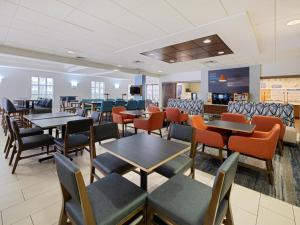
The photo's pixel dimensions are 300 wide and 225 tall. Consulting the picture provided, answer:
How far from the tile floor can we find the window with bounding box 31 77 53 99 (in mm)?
9100

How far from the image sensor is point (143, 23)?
2.91m

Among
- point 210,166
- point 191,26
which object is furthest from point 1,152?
point 191,26

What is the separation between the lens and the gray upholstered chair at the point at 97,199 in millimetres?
1039

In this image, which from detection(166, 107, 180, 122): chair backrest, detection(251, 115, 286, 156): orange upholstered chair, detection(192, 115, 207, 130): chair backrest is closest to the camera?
detection(192, 115, 207, 130): chair backrest

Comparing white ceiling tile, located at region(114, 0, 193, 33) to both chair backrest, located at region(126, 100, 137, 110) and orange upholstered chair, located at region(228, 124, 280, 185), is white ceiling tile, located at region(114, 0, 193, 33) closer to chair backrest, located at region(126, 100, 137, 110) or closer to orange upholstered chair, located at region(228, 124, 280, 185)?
orange upholstered chair, located at region(228, 124, 280, 185)

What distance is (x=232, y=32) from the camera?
3244 millimetres

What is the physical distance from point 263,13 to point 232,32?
65 cm

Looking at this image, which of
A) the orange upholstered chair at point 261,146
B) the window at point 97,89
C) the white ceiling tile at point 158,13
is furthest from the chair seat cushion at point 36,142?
the window at point 97,89

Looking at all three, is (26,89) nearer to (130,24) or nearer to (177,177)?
(130,24)

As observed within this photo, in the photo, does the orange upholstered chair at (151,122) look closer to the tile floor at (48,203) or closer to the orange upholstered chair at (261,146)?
the tile floor at (48,203)

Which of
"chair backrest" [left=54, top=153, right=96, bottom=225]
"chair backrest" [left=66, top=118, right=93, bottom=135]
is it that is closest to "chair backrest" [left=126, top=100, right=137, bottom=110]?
"chair backrest" [left=66, top=118, right=93, bottom=135]

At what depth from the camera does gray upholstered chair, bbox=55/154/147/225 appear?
3.41ft

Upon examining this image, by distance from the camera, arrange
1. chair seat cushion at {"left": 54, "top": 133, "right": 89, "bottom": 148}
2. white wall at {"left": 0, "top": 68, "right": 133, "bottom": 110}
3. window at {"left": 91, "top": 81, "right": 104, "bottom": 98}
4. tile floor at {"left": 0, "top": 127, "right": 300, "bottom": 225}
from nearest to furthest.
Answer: tile floor at {"left": 0, "top": 127, "right": 300, "bottom": 225}
chair seat cushion at {"left": 54, "top": 133, "right": 89, "bottom": 148}
white wall at {"left": 0, "top": 68, "right": 133, "bottom": 110}
window at {"left": 91, "top": 81, "right": 104, "bottom": 98}

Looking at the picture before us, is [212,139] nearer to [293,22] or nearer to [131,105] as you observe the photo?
[293,22]
